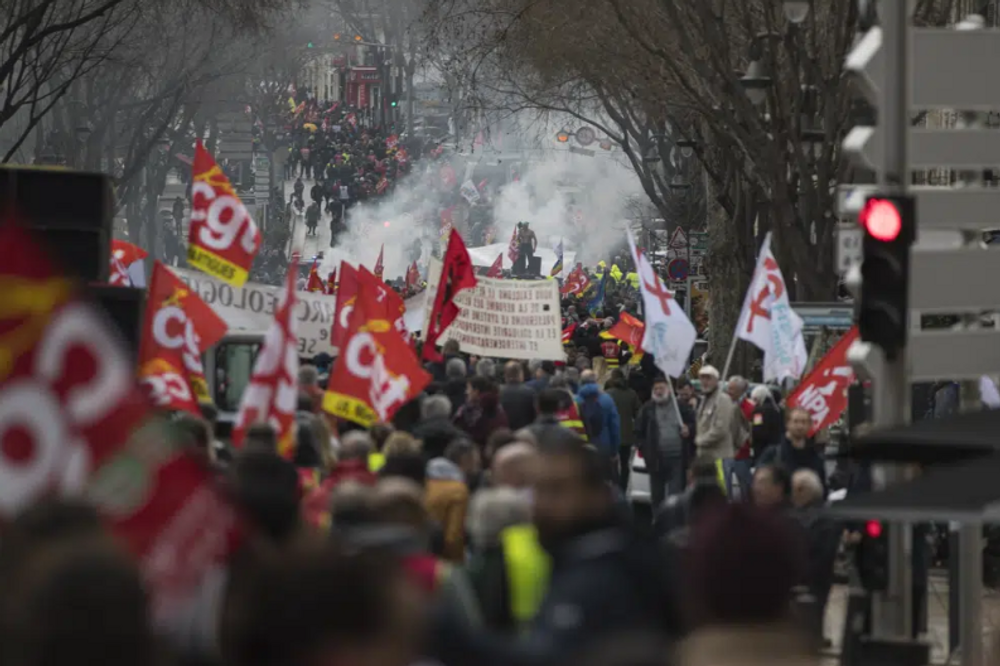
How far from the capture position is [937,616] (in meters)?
14.8

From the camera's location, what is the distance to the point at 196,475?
Result: 14.7ft

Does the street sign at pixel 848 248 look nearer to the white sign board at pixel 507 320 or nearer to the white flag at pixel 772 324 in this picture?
the white flag at pixel 772 324

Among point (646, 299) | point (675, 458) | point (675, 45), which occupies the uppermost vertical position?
point (675, 45)

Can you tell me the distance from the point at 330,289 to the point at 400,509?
28480mm

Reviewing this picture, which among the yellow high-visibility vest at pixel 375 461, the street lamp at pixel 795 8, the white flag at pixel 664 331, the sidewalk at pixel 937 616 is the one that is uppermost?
the street lamp at pixel 795 8

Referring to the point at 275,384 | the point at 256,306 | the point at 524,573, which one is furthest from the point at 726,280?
the point at 524,573

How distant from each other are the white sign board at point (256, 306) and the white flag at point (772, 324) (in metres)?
3.39

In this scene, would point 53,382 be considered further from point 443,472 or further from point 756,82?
point 756,82

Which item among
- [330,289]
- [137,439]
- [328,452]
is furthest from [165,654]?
[330,289]

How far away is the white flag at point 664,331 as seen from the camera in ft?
64.0

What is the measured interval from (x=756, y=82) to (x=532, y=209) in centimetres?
9586

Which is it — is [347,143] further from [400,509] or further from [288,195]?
[400,509]

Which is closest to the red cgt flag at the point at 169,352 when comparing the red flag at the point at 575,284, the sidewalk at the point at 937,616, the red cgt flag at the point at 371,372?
the red cgt flag at the point at 371,372

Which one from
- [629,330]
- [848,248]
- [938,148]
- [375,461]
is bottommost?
[375,461]
